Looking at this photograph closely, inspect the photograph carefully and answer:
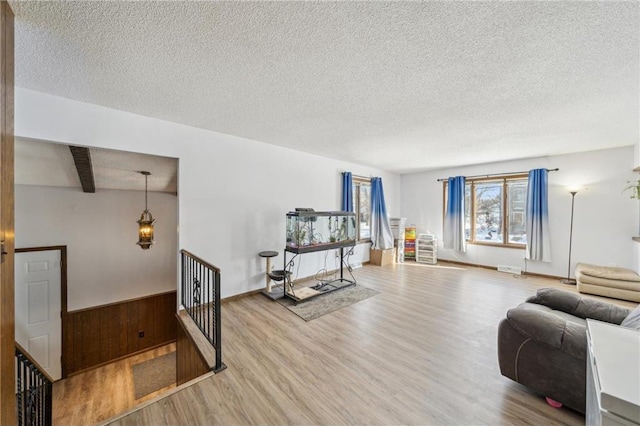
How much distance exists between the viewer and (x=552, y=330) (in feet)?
5.30

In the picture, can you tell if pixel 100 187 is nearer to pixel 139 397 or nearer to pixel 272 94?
pixel 139 397

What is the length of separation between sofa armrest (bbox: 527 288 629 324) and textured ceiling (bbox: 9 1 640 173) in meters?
1.87

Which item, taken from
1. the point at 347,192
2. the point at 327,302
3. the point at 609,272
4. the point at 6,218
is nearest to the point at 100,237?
the point at 6,218

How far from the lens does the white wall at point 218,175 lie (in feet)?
7.58

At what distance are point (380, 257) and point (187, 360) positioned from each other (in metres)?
4.37

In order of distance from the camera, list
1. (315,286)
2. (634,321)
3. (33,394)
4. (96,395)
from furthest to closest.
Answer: (315,286) → (96,395) → (33,394) → (634,321)

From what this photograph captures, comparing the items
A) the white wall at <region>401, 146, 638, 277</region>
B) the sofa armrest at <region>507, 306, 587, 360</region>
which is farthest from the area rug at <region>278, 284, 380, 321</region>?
the white wall at <region>401, 146, 638, 277</region>

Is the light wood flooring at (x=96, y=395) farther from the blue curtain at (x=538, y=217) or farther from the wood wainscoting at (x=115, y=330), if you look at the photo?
the blue curtain at (x=538, y=217)

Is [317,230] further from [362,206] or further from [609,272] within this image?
[609,272]

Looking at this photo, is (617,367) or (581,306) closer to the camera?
(617,367)

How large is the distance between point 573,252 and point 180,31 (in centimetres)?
666

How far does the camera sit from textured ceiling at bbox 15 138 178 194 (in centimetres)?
272

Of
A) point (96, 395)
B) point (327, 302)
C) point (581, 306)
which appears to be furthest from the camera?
point (327, 302)

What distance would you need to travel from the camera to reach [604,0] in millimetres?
1235
